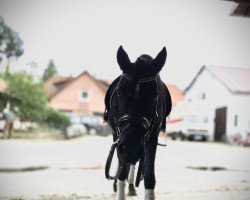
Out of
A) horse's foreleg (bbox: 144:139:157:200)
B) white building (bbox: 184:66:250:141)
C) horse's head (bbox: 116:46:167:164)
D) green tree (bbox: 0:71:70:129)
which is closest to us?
horse's head (bbox: 116:46:167:164)

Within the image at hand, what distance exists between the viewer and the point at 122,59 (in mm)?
3955

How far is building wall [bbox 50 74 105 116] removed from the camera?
42.6 meters

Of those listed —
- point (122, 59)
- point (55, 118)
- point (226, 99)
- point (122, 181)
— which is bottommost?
point (122, 181)

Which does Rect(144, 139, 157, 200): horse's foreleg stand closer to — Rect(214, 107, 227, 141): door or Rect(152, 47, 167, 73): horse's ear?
Rect(152, 47, 167, 73): horse's ear

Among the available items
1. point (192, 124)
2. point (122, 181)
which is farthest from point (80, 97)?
point (122, 181)

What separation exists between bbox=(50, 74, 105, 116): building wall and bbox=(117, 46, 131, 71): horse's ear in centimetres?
3853

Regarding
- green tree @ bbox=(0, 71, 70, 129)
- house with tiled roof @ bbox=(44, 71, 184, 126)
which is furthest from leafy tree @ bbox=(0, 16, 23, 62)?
house with tiled roof @ bbox=(44, 71, 184, 126)

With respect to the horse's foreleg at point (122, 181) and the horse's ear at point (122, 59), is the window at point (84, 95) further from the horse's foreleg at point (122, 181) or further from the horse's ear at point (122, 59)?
the horse's ear at point (122, 59)

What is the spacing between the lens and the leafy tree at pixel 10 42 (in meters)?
28.7

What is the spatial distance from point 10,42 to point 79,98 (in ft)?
44.6

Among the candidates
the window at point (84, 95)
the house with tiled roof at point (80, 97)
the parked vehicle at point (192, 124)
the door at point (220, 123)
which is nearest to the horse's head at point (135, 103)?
the parked vehicle at point (192, 124)

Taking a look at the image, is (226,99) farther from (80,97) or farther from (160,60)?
(160,60)

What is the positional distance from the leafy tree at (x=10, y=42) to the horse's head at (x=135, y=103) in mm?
25678

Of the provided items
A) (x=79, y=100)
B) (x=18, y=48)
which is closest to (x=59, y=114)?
(x=18, y=48)
